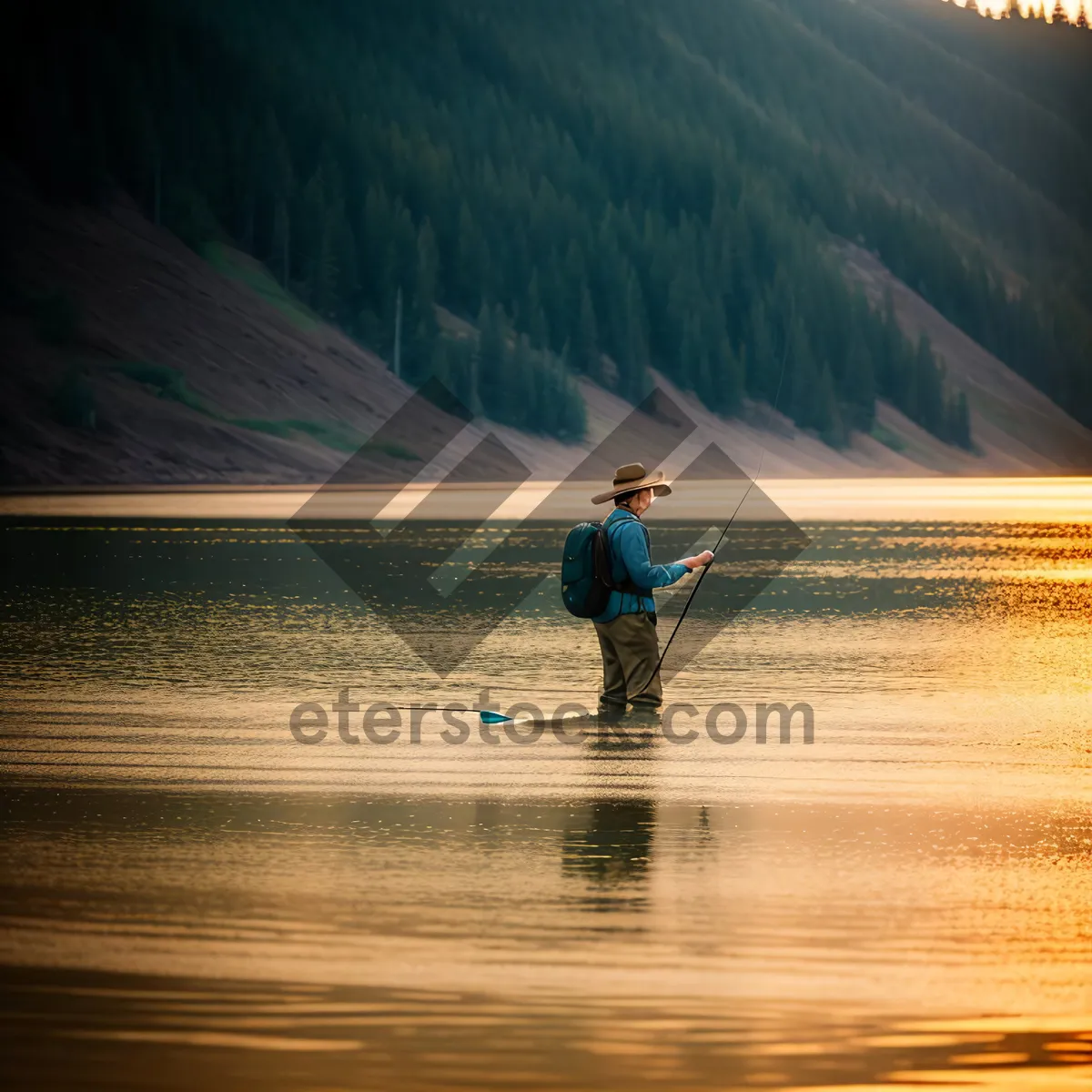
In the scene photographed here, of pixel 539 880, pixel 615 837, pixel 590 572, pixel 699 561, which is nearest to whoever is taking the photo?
pixel 539 880

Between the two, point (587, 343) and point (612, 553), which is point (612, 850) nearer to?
point (612, 553)

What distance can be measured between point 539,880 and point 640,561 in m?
3.74

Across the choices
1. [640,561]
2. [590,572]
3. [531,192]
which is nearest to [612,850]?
[640,561]

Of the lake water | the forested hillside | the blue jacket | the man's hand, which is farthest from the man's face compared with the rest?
the forested hillside

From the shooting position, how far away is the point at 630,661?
11367mm

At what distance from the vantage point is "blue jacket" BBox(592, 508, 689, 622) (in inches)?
424

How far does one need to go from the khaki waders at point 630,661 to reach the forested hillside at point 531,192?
84.5 metres

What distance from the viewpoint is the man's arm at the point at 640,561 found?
10734 millimetres

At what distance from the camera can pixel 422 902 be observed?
691 cm

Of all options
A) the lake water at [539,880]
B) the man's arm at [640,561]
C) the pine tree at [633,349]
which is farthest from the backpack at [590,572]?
the pine tree at [633,349]

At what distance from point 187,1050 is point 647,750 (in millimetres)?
5314

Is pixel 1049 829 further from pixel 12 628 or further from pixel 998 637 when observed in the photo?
pixel 12 628

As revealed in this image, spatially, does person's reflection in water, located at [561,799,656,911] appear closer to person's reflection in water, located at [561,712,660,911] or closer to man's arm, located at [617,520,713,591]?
person's reflection in water, located at [561,712,660,911]

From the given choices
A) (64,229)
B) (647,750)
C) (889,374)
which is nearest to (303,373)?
(64,229)
